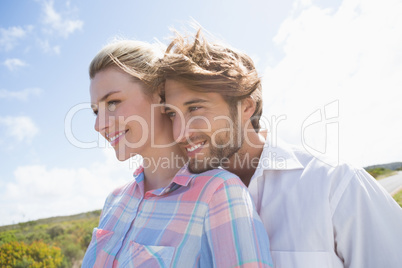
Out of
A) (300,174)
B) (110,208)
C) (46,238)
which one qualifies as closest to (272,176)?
(300,174)

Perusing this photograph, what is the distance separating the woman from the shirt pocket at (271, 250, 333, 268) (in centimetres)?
34

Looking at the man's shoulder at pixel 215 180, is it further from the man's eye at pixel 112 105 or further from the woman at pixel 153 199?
the man's eye at pixel 112 105

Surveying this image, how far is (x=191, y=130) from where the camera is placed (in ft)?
7.03

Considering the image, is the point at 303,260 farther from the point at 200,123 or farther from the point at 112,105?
the point at 112,105

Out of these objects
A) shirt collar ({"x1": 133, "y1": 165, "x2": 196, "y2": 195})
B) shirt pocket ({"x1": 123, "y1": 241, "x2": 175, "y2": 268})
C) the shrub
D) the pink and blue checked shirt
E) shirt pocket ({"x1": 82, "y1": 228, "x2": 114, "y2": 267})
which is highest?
shirt collar ({"x1": 133, "y1": 165, "x2": 196, "y2": 195})

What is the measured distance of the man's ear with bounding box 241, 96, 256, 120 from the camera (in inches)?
97.5

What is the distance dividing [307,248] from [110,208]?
1464 millimetres

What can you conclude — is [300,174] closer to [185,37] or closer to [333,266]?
[333,266]

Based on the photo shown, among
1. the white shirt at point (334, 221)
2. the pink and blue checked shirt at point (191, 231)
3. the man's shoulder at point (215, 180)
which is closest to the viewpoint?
the pink and blue checked shirt at point (191, 231)

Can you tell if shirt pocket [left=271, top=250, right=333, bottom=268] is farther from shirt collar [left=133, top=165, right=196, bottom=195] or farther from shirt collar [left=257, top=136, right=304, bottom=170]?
shirt collar [left=133, top=165, right=196, bottom=195]

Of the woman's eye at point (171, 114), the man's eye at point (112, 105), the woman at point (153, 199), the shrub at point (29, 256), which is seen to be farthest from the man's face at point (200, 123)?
the shrub at point (29, 256)

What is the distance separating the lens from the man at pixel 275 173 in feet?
5.62

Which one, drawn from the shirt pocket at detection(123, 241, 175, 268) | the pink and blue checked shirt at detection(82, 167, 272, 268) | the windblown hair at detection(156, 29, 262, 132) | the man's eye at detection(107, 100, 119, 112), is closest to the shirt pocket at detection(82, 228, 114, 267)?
the pink and blue checked shirt at detection(82, 167, 272, 268)

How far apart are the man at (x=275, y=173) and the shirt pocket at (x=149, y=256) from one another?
0.58 metres
